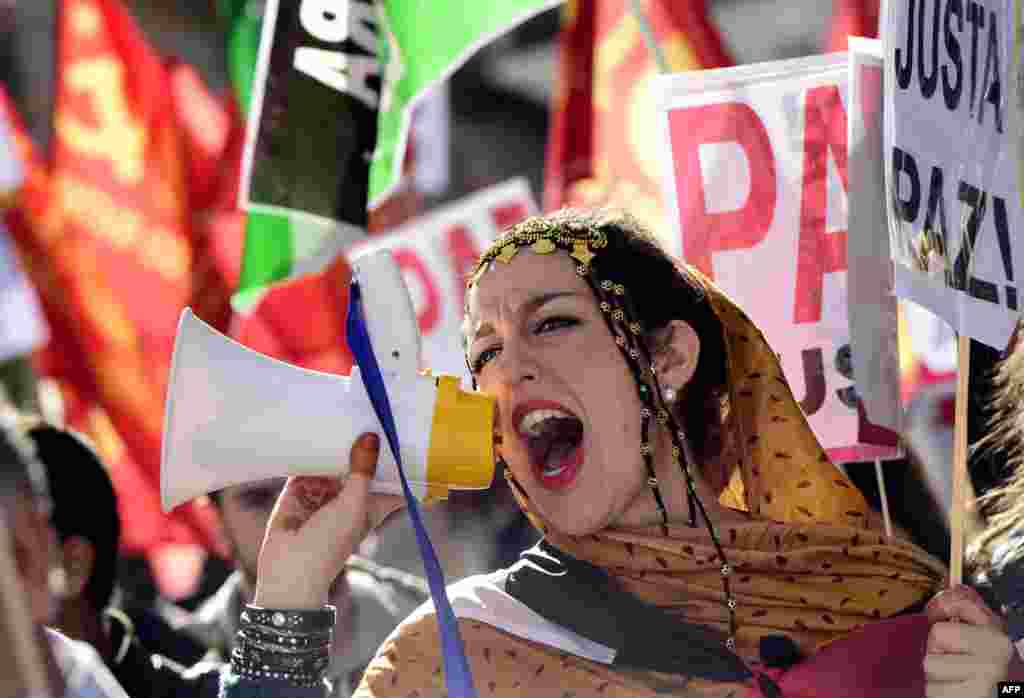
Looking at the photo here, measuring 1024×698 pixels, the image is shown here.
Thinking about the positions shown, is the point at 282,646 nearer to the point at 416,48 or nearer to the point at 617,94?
the point at 416,48

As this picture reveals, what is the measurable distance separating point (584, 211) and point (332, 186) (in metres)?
0.96

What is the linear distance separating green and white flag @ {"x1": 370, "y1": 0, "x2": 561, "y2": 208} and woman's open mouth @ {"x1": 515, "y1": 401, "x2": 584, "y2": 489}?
115 centimetres

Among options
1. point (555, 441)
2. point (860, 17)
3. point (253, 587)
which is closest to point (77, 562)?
point (253, 587)

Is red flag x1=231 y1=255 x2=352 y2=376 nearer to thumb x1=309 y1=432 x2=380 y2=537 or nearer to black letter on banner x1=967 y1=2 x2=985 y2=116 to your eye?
black letter on banner x1=967 y1=2 x2=985 y2=116

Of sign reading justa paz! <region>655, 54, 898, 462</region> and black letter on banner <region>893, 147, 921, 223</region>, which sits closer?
black letter on banner <region>893, 147, 921, 223</region>

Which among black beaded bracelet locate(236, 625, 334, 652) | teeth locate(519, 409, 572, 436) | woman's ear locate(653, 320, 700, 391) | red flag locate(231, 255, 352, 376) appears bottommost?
red flag locate(231, 255, 352, 376)

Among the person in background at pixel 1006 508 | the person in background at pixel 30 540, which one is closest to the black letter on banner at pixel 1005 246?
the person in background at pixel 1006 508

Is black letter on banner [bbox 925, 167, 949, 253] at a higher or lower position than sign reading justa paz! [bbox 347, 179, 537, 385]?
higher

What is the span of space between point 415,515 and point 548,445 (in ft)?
1.52

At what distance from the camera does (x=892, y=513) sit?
16.6 ft

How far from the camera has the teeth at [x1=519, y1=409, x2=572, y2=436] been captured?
11.6 ft

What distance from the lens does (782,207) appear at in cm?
449

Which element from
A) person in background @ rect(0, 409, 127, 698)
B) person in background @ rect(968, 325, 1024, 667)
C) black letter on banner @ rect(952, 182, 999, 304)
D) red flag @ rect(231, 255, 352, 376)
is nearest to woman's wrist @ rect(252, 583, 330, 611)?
person in background @ rect(0, 409, 127, 698)

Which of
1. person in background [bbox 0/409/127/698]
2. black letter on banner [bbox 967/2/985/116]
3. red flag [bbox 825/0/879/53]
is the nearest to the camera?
person in background [bbox 0/409/127/698]
